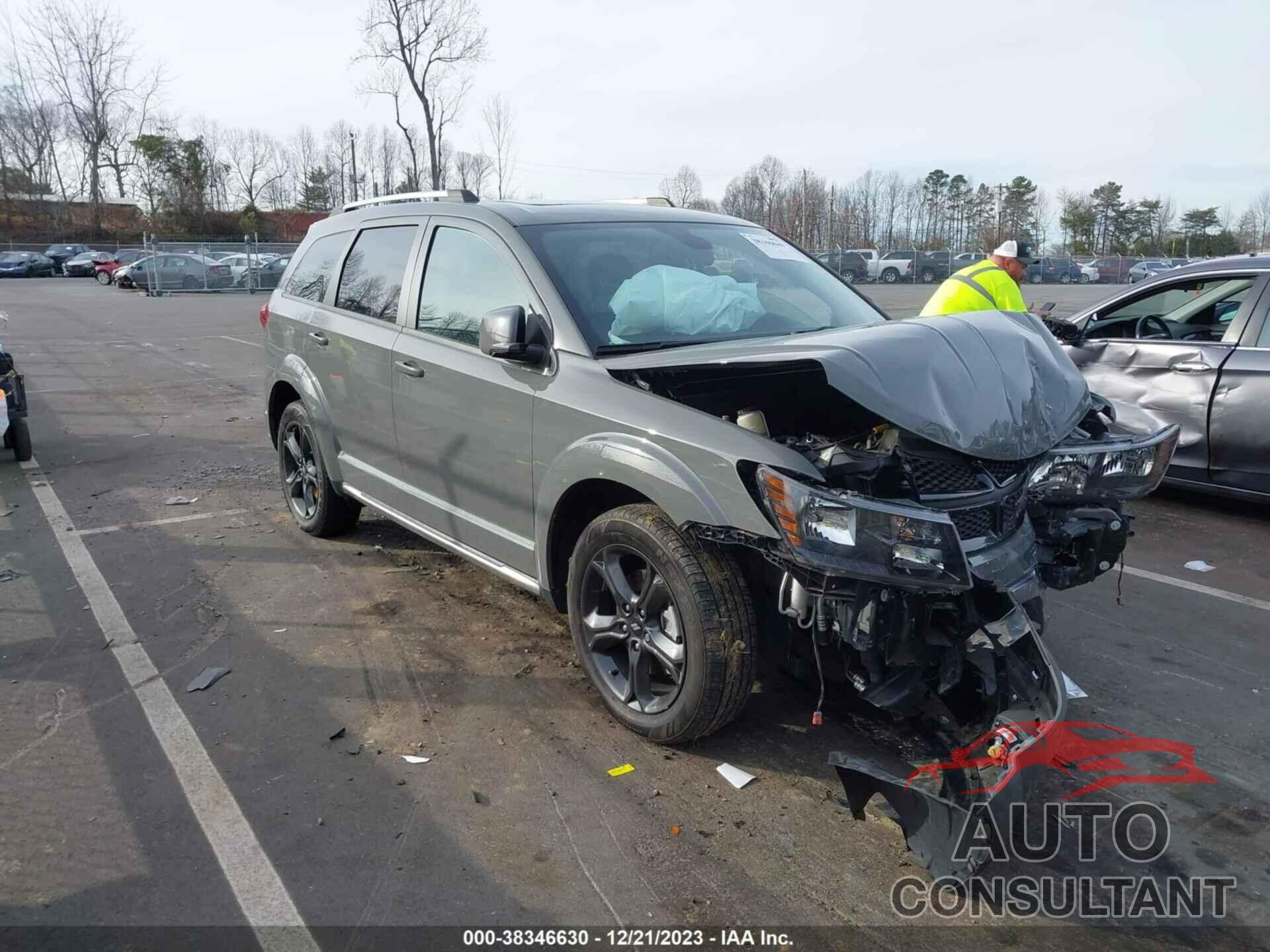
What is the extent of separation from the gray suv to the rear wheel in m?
4.84

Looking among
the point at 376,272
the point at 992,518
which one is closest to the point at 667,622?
the point at 992,518

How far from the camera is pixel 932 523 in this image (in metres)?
2.82

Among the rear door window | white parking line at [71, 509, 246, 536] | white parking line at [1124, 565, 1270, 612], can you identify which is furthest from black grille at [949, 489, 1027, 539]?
white parking line at [71, 509, 246, 536]

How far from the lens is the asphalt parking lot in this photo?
9.13 ft

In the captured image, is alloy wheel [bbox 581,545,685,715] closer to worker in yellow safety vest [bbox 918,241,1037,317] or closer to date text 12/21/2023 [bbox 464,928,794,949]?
date text 12/21/2023 [bbox 464,928,794,949]

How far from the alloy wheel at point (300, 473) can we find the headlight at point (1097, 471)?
4.03m

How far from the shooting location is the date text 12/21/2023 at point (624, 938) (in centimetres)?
261

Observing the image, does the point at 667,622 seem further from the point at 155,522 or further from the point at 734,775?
the point at 155,522

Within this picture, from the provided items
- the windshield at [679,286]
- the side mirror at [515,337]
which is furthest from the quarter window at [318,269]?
the side mirror at [515,337]

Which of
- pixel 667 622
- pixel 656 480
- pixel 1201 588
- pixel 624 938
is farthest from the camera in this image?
pixel 1201 588

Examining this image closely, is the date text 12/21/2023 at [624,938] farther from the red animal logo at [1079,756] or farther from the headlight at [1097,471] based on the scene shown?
the headlight at [1097,471]

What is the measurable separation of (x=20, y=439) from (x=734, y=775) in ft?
24.2

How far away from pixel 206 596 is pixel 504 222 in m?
2.58

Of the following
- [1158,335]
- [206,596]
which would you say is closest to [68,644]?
[206,596]
